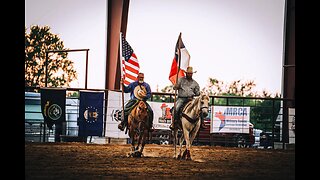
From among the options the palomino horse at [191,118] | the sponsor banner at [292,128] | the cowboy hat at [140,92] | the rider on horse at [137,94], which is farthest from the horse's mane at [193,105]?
the sponsor banner at [292,128]

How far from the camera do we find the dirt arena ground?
10781mm

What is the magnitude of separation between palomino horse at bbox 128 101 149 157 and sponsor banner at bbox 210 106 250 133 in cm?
284

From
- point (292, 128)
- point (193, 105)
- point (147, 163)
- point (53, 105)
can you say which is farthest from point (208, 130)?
point (147, 163)

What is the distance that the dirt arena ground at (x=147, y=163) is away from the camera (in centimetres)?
1078

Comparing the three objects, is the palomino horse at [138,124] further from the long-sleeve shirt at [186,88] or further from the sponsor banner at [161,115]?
the sponsor banner at [161,115]

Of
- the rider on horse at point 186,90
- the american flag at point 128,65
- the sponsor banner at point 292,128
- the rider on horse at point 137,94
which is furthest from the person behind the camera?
the sponsor banner at point 292,128

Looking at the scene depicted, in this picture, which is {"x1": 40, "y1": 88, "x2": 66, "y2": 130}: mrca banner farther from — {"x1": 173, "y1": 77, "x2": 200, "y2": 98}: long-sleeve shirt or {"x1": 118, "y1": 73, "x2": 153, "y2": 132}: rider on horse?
{"x1": 173, "y1": 77, "x2": 200, "y2": 98}: long-sleeve shirt

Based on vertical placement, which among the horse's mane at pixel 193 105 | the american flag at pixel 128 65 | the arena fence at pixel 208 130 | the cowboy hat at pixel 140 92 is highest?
the american flag at pixel 128 65

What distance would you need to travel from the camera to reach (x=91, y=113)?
564 inches

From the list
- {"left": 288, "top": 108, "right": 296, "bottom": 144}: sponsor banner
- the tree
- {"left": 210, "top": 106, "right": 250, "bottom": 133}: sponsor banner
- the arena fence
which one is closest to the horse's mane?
the arena fence

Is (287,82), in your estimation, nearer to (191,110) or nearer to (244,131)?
(244,131)

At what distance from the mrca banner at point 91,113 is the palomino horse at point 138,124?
197 cm

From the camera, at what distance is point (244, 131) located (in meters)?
15.1
